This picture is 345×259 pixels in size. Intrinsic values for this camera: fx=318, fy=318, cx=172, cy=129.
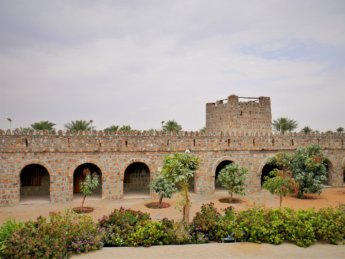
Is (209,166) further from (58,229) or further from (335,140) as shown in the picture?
(58,229)

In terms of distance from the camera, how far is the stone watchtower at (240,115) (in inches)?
1018

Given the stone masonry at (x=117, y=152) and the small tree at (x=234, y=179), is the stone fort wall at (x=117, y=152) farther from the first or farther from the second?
the small tree at (x=234, y=179)

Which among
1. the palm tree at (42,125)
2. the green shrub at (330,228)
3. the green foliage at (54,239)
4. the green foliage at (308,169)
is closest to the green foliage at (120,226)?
the green foliage at (54,239)

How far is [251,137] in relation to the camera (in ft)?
71.4

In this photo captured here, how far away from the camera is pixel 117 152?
19.5m

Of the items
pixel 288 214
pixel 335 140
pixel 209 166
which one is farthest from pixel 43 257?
pixel 335 140

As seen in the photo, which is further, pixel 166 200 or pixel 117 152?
pixel 117 152

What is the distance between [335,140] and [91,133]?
700 inches

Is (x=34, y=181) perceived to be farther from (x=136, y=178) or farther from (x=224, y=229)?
(x=224, y=229)

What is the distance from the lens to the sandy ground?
8.61m

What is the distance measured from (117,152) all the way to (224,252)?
1183 cm

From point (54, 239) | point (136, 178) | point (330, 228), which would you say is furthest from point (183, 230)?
point (136, 178)

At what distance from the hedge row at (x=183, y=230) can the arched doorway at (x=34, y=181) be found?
11447 millimetres

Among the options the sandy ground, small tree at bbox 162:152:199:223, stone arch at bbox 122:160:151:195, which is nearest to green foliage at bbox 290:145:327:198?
stone arch at bbox 122:160:151:195
